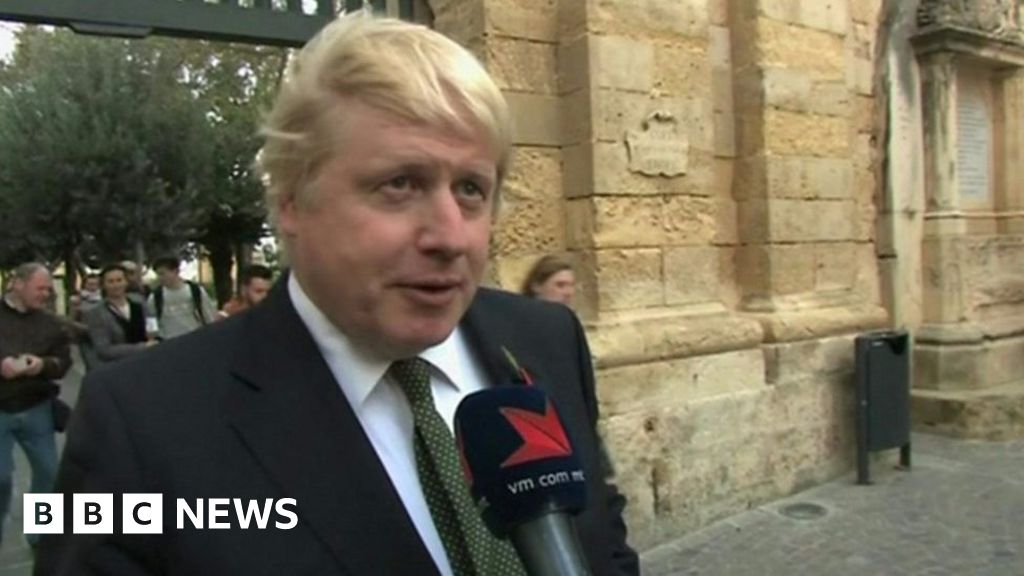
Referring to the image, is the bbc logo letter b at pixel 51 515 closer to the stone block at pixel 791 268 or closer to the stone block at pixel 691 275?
the stone block at pixel 691 275

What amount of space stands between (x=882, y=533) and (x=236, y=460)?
445cm

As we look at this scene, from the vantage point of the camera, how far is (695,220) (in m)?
5.01

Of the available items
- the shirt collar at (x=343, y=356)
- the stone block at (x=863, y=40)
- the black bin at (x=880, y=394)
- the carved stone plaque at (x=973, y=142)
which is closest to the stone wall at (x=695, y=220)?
the black bin at (x=880, y=394)

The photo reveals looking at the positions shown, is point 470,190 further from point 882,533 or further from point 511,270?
point 882,533

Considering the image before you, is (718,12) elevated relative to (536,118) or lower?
elevated

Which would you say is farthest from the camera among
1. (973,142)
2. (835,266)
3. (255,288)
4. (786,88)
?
(973,142)

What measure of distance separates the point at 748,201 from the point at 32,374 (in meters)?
4.37

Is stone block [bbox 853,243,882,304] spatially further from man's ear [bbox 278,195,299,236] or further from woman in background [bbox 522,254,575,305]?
man's ear [bbox 278,195,299,236]

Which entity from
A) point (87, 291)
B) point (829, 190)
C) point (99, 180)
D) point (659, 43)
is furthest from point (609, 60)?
point (99, 180)

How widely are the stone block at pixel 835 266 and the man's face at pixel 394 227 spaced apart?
16.2 feet

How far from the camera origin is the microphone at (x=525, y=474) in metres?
1.03

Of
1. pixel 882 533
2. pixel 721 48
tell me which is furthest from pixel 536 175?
pixel 882 533

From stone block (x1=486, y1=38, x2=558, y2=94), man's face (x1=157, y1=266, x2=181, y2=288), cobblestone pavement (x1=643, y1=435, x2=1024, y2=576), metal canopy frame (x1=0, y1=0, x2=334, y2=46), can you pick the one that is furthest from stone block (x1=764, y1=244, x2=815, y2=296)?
man's face (x1=157, y1=266, x2=181, y2=288)

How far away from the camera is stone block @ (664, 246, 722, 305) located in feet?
16.0
